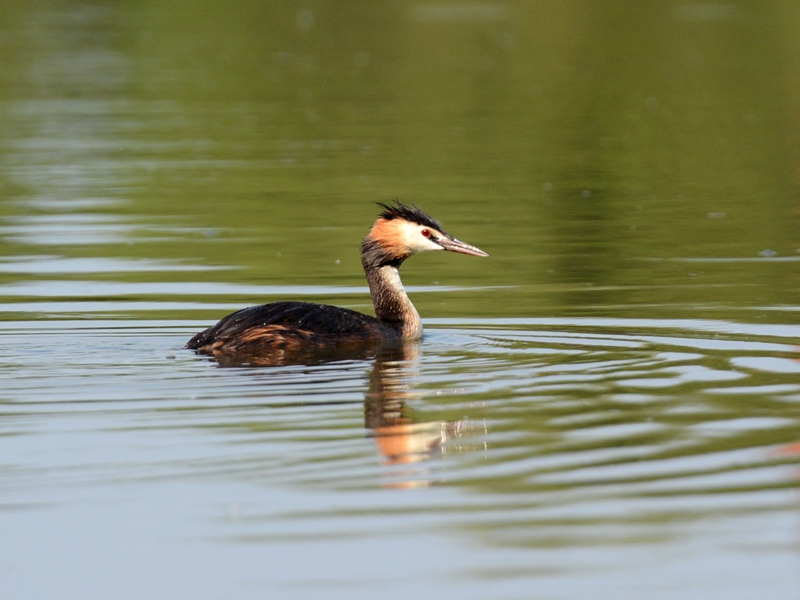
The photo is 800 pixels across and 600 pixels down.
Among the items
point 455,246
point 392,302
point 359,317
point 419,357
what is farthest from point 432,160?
point 419,357

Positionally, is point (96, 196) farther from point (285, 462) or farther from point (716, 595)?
point (716, 595)

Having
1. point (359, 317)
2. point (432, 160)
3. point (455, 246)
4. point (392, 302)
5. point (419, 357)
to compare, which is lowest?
point (419, 357)

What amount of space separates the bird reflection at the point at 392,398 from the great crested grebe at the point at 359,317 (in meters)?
0.09

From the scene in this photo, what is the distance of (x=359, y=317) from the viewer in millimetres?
11555

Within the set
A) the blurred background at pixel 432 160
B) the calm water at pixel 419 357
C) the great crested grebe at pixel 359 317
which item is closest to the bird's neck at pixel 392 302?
the great crested grebe at pixel 359 317

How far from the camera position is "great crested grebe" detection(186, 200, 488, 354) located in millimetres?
10844

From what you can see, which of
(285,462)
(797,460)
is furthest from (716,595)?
(285,462)

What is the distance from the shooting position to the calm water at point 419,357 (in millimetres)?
6352

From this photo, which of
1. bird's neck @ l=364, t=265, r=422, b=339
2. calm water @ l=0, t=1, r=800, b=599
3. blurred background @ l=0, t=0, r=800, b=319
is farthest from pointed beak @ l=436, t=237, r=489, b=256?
blurred background @ l=0, t=0, r=800, b=319

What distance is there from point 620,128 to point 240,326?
1809cm

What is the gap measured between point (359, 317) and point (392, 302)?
0.66m

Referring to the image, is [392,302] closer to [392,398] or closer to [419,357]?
[419,357]

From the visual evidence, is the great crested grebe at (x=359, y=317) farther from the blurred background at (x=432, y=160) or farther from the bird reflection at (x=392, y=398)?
the blurred background at (x=432, y=160)

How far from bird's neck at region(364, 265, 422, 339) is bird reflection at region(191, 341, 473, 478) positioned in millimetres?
269
